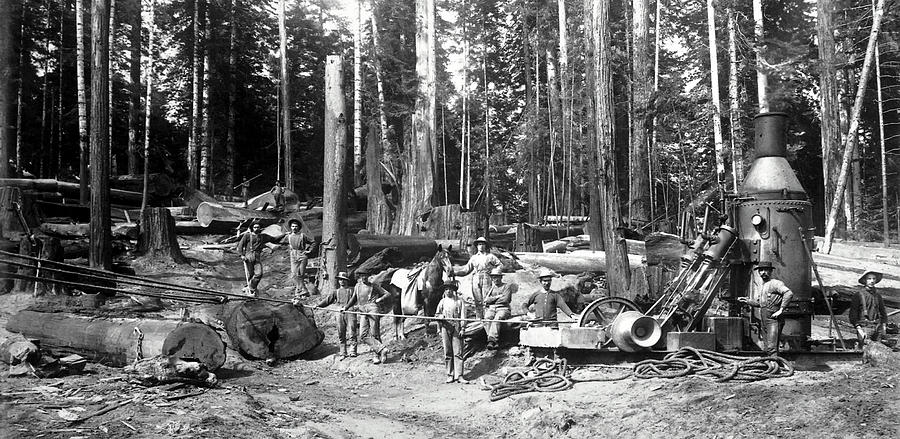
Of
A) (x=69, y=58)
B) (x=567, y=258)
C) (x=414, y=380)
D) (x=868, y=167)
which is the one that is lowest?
(x=414, y=380)

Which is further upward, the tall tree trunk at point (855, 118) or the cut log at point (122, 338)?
the tall tree trunk at point (855, 118)

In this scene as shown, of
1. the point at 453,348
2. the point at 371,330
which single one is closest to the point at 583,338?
the point at 453,348

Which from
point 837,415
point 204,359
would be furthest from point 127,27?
point 837,415

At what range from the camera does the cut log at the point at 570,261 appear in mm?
16672

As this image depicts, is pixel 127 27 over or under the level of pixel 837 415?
over

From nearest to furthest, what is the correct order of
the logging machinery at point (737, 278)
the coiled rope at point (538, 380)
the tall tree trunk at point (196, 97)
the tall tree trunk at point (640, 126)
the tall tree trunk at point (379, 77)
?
the coiled rope at point (538, 380) → the logging machinery at point (737, 278) → the tall tree trunk at point (640, 126) → the tall tree trunk at point (196, 97) → the tall tree trunk at point (379, 77)

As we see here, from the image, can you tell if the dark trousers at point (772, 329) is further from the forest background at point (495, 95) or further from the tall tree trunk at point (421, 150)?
the tall tree trunk at point (421, 150)

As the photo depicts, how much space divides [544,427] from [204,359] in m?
4.80

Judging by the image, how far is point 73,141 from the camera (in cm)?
3266

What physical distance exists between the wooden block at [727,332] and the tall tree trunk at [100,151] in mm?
11705

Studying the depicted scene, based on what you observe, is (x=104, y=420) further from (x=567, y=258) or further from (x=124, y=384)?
(x=567, y=258)

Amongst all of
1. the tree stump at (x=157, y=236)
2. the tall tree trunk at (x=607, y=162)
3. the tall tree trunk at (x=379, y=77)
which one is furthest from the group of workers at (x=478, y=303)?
the tall tree trunk at (x=379, y=77)

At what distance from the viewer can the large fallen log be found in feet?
62.7

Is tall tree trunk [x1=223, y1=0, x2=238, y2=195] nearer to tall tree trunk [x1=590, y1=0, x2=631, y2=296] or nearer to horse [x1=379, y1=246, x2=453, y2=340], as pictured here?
horse [x1=379, y1=246, x2=453, y2=340]
